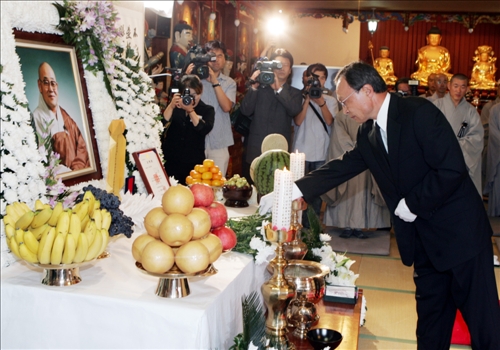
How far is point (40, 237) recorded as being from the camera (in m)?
1.91

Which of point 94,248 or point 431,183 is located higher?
point 431,183

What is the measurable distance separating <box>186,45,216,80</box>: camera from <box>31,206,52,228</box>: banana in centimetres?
302

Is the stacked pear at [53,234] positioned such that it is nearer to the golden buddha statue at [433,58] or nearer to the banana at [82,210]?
the banana at [82,210]

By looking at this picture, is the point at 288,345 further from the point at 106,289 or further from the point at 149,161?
the point at 149,161

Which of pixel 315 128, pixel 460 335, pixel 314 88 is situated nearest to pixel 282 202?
pixel 460 335

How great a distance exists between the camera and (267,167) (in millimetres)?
3252

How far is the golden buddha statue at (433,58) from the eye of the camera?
1355 centimetres

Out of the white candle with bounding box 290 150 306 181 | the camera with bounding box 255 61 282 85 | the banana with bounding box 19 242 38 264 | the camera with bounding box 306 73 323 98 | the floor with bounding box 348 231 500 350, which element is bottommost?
the floor with bounding box 348 231 500 350

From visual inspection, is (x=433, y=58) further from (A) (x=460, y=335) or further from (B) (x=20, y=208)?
(B) (x=20, y=208)

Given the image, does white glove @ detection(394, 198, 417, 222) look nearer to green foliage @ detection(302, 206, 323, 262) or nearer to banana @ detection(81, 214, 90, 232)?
green foliage @ detection(302, 206, 323, 262)

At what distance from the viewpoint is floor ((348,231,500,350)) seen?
134 inches

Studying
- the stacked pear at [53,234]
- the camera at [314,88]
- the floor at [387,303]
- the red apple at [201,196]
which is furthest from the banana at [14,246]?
the camera at [314,88]

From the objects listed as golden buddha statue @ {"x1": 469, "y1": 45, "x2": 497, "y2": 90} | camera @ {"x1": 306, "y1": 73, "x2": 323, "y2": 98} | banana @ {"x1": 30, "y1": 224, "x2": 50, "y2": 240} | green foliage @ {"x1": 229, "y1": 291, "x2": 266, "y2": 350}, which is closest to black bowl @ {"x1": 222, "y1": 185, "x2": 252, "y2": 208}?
green foliage @ {"x1": 229, "y1": 291, "x2": 266, "y2": 350}

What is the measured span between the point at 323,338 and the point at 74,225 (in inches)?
40.8
